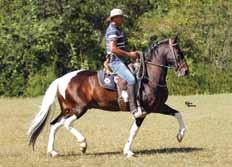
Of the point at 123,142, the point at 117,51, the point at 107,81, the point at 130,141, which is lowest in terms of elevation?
the point at 123,142

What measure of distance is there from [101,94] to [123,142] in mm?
2650

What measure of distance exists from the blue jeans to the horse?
32cm

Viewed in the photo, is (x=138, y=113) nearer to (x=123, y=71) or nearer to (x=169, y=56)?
(x=123, y=71)

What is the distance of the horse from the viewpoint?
11.5 meters

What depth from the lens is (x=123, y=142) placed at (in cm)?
1409

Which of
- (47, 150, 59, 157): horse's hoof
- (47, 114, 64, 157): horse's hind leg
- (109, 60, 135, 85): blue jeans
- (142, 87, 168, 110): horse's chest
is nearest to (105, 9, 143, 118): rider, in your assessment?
(109, 60, 135, 85): blue jeans

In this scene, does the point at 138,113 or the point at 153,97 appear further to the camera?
the point at 153,97

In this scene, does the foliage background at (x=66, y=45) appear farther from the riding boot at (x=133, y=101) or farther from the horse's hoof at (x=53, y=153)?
the riding boot at (x=133, y=101)

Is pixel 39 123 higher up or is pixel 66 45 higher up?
pixel 39 123

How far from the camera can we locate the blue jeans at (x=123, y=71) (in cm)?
1134

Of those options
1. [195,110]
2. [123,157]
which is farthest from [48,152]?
[195,110]

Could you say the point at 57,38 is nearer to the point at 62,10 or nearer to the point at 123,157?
the point at 62,10

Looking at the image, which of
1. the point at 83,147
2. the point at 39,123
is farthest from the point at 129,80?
the point at 39,123

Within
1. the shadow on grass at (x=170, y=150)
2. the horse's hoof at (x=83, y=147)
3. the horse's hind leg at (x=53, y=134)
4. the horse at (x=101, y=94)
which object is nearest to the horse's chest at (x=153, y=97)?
the horse at (x=101, y=94)
